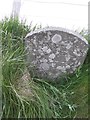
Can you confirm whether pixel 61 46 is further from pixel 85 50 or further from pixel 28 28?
pixel 28 28

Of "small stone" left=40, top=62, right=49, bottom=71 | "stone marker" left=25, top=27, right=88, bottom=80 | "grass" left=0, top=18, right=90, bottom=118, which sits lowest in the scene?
"grass" left=0, top=18, right=90, bottom=118

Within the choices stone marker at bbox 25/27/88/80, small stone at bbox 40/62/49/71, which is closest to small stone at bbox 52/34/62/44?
stone marker at bbox 25/27/88/80

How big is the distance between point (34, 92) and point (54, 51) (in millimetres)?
467

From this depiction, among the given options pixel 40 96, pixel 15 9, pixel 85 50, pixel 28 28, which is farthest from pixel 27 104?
pixel 15 9

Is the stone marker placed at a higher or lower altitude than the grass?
higher

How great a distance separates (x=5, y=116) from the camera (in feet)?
8.87

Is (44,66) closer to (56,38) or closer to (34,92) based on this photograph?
(56,38)

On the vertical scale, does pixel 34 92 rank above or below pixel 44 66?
below

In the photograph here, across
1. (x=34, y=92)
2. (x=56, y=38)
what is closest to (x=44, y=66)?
(x=56, y=38)

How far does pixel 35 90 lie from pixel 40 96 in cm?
7

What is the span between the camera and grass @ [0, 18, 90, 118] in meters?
2.72

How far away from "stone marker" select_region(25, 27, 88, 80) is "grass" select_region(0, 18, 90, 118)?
8cm

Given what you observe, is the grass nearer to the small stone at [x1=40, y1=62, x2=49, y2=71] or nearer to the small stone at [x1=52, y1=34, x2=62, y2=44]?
the small stone at [x1=40, y1=62, x2=49, y2=71]

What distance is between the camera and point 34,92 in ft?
9.21
